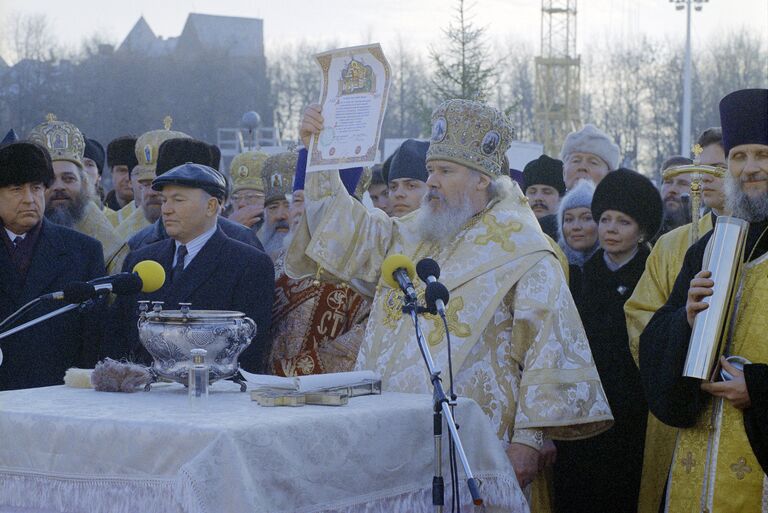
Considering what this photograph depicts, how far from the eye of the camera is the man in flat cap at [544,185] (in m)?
8.23

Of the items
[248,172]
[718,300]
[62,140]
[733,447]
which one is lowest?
[733,447]

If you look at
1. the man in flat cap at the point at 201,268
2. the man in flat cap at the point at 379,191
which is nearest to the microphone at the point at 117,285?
the man in flat cap at the point at 201,268

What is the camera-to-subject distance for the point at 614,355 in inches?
233

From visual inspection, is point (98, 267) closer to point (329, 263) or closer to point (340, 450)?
point (329, 263)

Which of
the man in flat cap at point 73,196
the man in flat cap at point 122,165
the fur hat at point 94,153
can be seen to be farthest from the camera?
the man in flat cap at point 122,165

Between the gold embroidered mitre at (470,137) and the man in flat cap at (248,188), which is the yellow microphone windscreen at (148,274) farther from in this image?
the man in flat cap at (248,188)

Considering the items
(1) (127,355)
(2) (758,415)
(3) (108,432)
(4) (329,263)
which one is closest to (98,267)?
(1) (127,355)

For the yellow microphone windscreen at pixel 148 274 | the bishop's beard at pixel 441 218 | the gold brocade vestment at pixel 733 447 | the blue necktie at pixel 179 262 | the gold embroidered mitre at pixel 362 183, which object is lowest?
the gold brocade vestment at pixel 733 447

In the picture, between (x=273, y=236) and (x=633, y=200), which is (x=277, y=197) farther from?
(x=633, y=200)

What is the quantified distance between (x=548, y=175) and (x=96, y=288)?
16.1 ft

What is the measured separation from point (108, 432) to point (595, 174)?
16.7 feet

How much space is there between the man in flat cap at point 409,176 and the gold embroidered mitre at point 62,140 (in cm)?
241

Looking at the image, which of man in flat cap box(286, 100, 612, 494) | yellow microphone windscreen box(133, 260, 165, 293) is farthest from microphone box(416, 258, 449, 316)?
man in flat cap box(286, 100, 612, 494)

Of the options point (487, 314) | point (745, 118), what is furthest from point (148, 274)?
point (745, 118)
